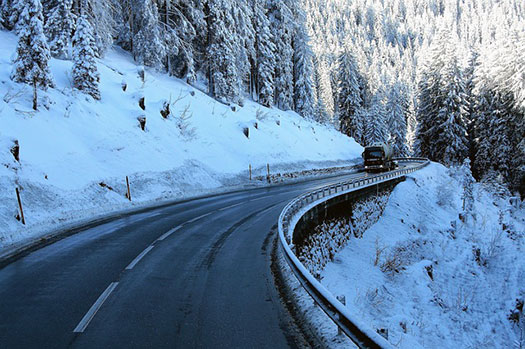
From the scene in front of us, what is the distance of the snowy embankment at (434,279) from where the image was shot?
9055mm

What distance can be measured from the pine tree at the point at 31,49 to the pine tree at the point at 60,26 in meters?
7.91

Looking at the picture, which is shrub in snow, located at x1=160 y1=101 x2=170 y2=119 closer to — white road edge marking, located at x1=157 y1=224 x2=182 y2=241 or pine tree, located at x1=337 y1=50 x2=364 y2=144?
white road edge marking, located at x1=157 y1=224 x2=182 y2=241

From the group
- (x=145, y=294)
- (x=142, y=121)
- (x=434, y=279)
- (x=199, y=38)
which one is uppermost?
(x=199, y=38)

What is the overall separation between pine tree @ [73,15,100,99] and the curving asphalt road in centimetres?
1549

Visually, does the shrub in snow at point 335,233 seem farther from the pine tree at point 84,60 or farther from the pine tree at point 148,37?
the pine tree at point 148,37

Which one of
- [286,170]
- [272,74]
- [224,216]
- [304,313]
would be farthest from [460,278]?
[272,74]

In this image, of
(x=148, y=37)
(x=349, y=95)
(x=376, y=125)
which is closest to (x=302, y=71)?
(x=349, y=95)

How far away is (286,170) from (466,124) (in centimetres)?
2641

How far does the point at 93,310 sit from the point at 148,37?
33767 millimetres

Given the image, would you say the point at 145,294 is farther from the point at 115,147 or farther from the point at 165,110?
the point at 165,110

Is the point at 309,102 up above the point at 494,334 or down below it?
above

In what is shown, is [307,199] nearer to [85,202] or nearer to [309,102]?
[85,202]

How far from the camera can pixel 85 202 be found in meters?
14.9

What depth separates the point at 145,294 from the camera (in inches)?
232
